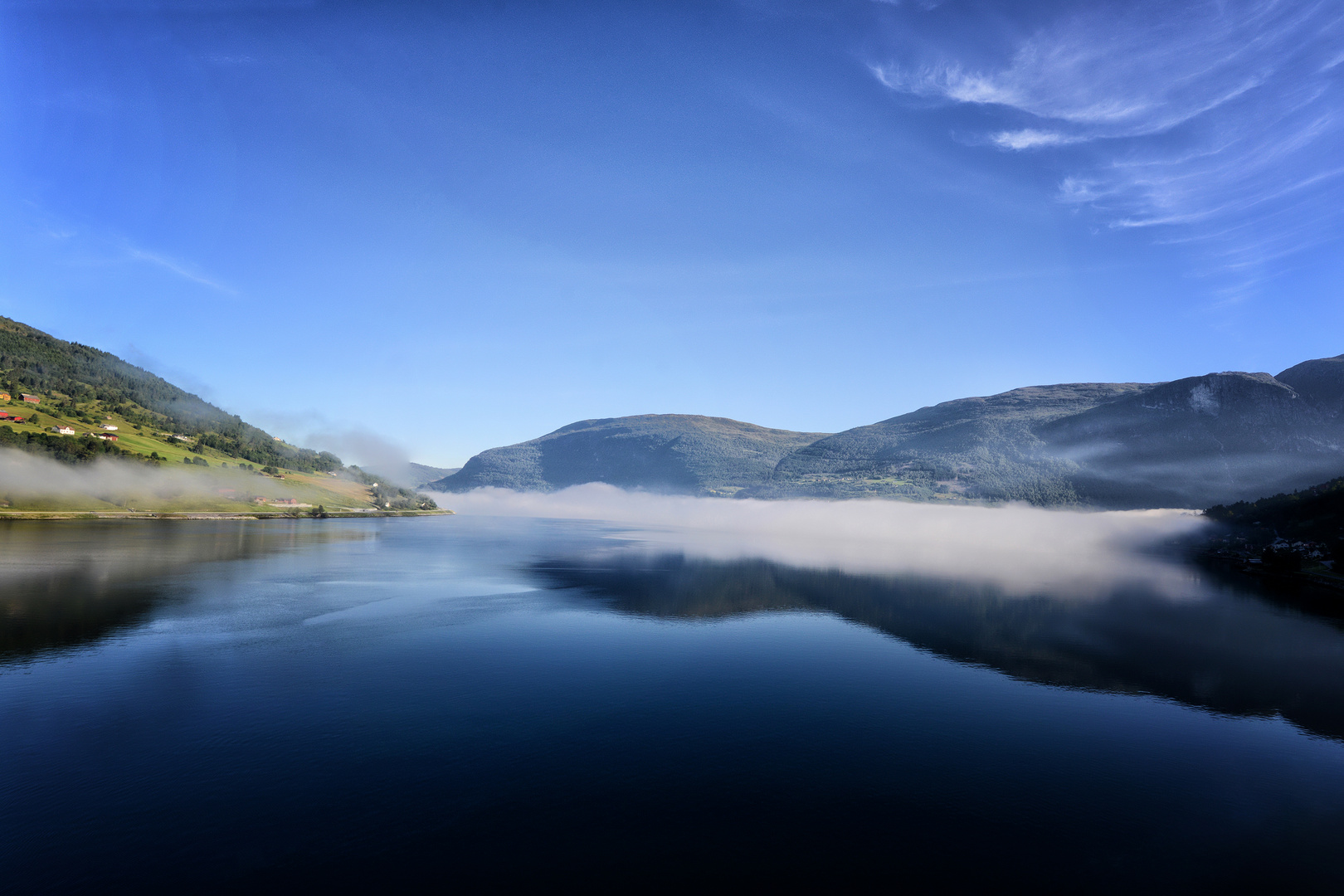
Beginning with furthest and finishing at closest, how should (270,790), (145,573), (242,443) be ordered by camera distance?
(242,443) → (145,573) → (270,790)

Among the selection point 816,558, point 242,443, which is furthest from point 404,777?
point 242,443

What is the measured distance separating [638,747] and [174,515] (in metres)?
153

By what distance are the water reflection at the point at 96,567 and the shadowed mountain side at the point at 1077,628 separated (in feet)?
127

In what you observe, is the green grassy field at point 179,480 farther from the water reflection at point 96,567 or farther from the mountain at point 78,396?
the water reflection at point 96,567

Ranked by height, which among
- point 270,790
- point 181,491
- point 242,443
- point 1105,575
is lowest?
point 1105,575

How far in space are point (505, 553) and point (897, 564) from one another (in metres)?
71.6

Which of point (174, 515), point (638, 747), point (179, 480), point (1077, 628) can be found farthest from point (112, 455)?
point (1077, 628)

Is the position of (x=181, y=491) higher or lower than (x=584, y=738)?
higher

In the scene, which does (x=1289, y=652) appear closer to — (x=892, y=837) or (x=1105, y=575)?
(x=892, y=837)

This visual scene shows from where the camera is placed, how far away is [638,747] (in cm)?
2383

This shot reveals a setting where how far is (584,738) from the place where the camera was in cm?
2441

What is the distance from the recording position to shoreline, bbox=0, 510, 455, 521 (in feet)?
344

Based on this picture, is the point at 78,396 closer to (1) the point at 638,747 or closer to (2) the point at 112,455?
(2) the point at 112,455

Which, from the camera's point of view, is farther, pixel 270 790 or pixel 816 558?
pixel 816 558
